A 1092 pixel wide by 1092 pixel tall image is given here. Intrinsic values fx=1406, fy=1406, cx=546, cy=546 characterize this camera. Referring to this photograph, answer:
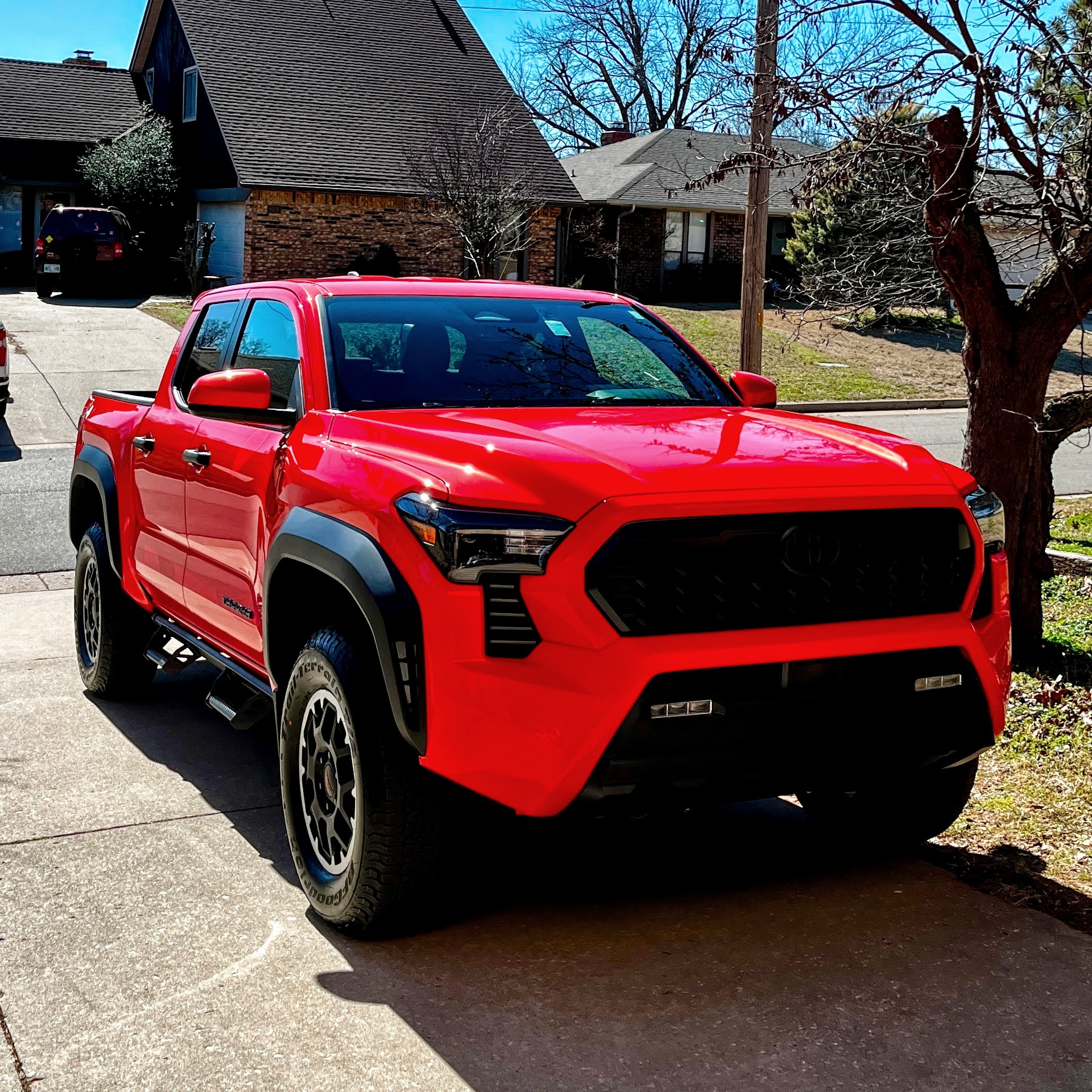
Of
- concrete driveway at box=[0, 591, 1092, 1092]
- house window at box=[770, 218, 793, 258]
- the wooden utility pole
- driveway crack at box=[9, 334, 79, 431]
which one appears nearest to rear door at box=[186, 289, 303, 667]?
concrete driveway at box=[0, 591, 1092, 1092]

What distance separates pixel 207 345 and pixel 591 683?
3240 millimetres

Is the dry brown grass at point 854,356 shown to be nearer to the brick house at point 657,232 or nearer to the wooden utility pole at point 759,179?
the brick house at point 657,232

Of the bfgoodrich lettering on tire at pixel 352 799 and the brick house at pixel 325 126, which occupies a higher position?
the brick house at pixel 325 126

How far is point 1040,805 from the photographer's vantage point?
532 cm

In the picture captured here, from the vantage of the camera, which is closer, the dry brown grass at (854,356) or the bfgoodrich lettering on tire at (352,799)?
the bfgoodrich lettering on tire at (352,799)

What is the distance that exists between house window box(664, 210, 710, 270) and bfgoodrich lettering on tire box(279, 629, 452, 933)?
3681cm

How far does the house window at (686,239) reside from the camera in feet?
131

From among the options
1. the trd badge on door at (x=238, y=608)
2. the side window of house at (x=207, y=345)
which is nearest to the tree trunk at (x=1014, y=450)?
the side window of house at (x=207, y=345)

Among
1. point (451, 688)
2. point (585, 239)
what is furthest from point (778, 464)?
point (585, 239)

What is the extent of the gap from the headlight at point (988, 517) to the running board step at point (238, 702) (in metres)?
2.46

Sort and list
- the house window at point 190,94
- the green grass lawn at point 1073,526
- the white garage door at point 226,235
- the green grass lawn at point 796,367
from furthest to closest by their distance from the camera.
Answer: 1. the house window at point 190,94
2. the white garage door at point 226,235
3. the green grass lawn at point 796,367
4. the green grass lawn at point 1073,526

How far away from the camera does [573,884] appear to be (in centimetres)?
463

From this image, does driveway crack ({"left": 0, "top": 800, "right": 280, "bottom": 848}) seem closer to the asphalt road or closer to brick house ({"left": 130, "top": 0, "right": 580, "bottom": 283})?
the asphalt road

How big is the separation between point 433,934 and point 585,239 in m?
34.5
